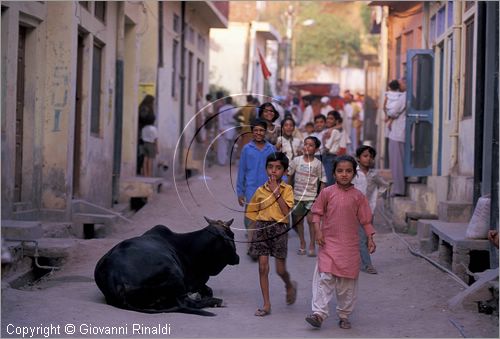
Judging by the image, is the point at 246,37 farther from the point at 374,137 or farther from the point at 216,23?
the point at 374,137

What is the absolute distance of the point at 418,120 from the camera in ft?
45.2

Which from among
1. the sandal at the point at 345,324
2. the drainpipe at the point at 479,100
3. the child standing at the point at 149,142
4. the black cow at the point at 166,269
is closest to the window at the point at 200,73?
the child standing at the point at 149,142

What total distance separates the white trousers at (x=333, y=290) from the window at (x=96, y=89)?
24.5ft

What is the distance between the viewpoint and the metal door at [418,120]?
13734 mm

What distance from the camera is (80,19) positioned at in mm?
11742

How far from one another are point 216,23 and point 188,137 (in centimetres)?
451

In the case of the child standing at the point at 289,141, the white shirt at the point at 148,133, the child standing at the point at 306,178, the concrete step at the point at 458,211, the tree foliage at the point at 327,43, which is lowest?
the concrete step at the point at 458,211

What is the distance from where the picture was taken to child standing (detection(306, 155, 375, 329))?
648cm

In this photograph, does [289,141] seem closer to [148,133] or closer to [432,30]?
[432,30]

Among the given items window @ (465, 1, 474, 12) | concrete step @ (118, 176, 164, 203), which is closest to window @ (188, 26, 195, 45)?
concrete step @ (118, 176, 164, 203)

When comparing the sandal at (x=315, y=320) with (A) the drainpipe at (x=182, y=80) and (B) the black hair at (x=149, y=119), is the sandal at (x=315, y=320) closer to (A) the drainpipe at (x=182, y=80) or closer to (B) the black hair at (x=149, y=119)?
(B) the black hair at (x=149, y=119)

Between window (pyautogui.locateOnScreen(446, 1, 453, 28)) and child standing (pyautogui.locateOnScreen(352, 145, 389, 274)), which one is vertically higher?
window (pyautogui.locateOnScreen(446, 1, 453, 28))

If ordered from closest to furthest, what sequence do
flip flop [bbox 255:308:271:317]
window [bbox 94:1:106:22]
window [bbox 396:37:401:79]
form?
flip flop [bbox 255:308:271:317] → window [bbox 94:1:106:22] → window [bbox 396:37:401:79]

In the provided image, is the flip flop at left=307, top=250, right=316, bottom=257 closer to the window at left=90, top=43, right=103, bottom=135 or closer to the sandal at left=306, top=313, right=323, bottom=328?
the sandal at left=306, top=313, right=323, bottom=328
